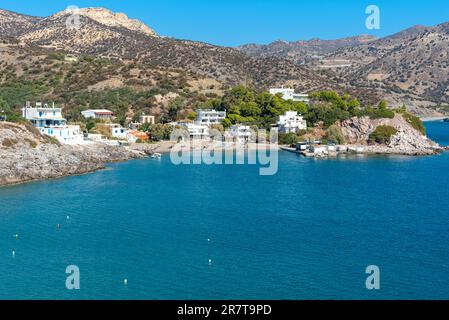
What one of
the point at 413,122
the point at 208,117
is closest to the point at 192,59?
the point at 208,117

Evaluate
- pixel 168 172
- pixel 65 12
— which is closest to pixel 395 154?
pixel 168 172

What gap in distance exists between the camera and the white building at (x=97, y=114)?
66.1 m

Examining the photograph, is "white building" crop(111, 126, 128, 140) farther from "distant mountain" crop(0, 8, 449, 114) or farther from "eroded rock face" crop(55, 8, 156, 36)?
"eroded rock face" crop(55, 8, 156, 36)

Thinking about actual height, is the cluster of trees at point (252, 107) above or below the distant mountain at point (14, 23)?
below

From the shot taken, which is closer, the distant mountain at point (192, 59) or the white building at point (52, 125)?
the white building at point (52, 125)

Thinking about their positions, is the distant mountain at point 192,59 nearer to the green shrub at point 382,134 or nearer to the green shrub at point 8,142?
the green shrub at point 382,134

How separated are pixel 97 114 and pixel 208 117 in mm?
12088

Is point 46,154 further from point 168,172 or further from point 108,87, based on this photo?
point 108,87

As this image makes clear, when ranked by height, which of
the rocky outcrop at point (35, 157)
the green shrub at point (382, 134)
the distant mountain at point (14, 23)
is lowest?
the rocky outcrop at point (35, 157)

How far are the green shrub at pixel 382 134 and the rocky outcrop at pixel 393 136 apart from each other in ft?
1.18

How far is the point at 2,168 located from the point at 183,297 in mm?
22182

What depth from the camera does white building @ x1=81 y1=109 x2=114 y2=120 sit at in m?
66.1

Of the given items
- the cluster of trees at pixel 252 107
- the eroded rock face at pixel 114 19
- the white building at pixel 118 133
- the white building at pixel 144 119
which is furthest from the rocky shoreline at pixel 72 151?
the eroded rock face at pixel 114 19

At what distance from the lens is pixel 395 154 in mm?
58188
